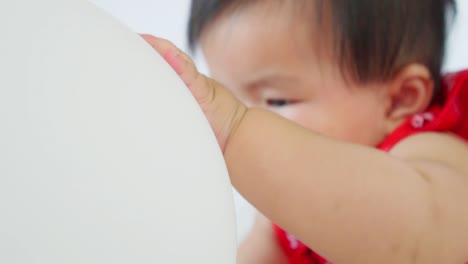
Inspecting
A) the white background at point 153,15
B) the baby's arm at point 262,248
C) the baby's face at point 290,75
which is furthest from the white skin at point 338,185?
the white background at point 153,15

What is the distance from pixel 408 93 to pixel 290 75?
0.12m

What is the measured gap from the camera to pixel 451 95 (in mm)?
693

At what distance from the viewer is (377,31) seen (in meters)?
0.67

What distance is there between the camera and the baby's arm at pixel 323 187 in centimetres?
44

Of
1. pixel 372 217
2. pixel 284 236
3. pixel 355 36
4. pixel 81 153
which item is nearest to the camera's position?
pixel 81 153

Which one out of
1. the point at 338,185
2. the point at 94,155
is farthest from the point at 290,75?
the point at 94,155

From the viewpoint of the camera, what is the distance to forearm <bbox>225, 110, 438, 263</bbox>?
0.44m

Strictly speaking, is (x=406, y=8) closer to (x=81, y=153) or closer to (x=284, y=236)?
(x=284, y=236)

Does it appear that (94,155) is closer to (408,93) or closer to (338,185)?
(338,185)

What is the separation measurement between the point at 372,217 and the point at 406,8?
30 centimetres

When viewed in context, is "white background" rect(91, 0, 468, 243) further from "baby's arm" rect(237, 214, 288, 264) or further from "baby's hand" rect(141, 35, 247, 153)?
"baby's hand" rect(141, 35, 247, 153)

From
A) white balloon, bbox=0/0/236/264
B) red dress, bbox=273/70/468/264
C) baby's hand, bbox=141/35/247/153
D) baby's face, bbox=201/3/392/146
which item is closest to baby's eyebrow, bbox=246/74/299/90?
baby's face, bbox=201/3/392/146

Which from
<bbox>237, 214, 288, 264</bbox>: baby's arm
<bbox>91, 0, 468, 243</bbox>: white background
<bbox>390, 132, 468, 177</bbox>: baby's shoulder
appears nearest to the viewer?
<bbox>390, 132, 468, 177</bbox>: baby's shoulder

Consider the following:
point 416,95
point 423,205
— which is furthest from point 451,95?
point 423,205
